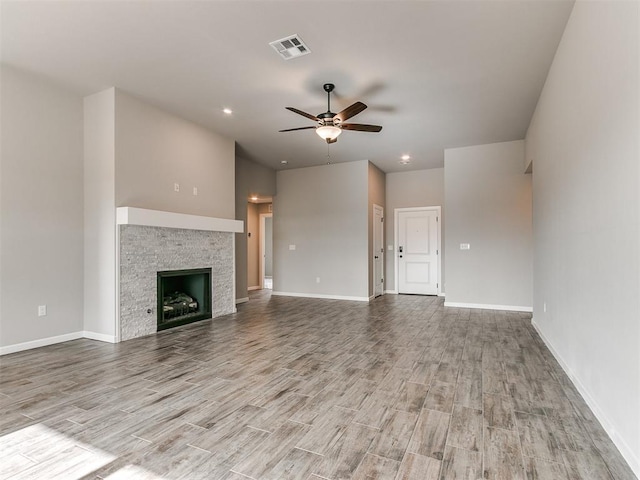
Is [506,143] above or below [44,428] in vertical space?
above

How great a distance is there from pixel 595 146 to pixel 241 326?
4578mm

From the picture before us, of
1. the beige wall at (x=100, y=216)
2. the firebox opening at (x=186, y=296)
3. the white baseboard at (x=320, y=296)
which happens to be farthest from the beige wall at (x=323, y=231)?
the beige wall at (x=100, y=216)

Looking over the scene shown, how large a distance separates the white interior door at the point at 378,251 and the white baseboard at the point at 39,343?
18.9ft

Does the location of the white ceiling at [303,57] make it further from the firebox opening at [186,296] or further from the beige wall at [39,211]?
the firebox opening at [186,296]

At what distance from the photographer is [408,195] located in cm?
882

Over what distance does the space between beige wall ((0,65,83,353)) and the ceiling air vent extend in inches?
116

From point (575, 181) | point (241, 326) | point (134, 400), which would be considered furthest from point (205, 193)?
point (575, 181)

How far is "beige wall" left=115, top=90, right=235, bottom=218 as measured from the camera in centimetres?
447

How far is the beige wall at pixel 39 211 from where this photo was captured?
3.82 meters

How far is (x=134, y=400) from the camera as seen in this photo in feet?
Result: 8.70

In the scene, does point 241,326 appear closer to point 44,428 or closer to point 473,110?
point 44,428

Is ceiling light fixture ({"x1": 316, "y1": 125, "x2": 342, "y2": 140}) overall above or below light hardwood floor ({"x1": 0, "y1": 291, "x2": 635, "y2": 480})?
above

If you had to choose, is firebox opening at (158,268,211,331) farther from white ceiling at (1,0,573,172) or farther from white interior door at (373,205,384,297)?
white interior door at (373,205,384,297)

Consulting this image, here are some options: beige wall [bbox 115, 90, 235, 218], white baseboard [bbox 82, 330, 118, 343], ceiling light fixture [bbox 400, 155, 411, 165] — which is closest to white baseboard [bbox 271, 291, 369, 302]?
beige wall [bbox 115, 90, 235, 218]
